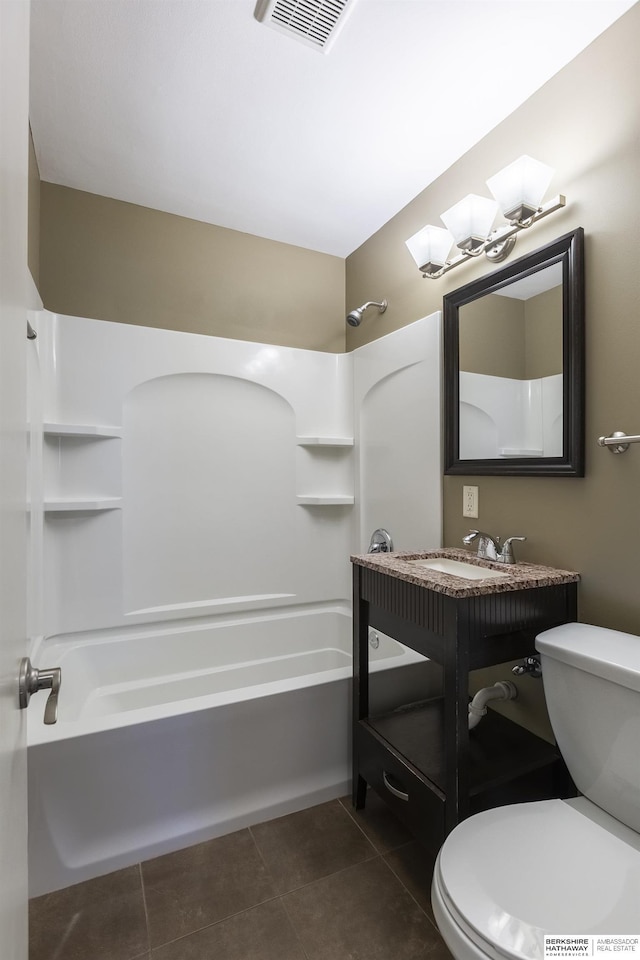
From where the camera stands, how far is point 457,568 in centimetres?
173

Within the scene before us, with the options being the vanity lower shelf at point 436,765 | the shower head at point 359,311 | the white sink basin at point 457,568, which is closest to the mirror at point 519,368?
the white sink basin at point 457,568

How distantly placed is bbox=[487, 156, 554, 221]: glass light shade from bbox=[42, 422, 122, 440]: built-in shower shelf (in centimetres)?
190

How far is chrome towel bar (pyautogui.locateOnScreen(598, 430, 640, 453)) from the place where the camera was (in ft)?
4.26

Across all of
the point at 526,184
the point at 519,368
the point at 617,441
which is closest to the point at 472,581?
the point at 617,441

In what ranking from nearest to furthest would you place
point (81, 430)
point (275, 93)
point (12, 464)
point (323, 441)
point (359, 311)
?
point (12, 464) < point (275, 93) < point (81, 430) < point (359, 311) < point (323, 441)

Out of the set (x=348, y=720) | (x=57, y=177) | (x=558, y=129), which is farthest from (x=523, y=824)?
(x=57, y=177)

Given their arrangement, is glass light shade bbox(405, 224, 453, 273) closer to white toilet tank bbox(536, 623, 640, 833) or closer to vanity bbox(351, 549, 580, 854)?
vanity bbox(351, 549, 580, 854)

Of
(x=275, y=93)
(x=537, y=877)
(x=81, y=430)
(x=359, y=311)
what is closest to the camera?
(x=537, y=877)

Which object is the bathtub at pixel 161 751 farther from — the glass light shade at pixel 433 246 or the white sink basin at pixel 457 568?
the glass light shade at pixel 433 246

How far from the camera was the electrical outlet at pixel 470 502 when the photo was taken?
1.89 m

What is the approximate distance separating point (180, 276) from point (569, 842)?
8.73 ft

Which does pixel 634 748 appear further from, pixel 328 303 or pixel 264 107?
pixel 328 303

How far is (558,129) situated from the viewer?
61.0 inches

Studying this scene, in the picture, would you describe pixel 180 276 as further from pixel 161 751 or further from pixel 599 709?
pixel 599 709
